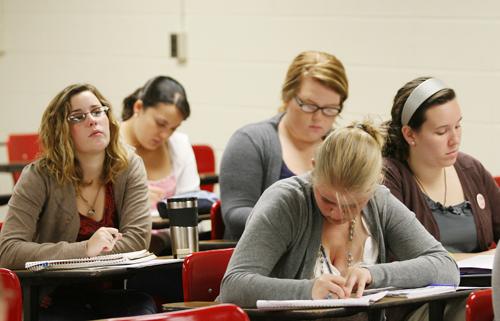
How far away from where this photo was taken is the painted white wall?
16.0 feet

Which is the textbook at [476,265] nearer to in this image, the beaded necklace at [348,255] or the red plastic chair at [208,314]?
the beaded necklace at [348,255]

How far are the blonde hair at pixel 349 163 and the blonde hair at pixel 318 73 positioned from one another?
47.8 inches

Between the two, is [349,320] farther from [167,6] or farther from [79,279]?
[167,6]

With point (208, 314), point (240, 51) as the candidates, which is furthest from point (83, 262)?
point (240, 51)

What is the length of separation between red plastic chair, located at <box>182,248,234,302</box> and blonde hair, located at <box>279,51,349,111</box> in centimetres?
111

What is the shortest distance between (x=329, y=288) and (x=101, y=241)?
3.25 feet

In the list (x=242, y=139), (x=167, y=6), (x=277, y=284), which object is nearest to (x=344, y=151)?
(x=277, y=284)

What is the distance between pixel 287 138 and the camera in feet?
13.1

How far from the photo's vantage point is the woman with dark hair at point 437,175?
11.1 feet

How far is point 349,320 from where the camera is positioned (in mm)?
2654

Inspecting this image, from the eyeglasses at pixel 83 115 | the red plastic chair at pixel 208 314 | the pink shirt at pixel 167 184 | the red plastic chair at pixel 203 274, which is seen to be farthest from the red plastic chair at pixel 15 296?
the pink shirt at pixel 167 184

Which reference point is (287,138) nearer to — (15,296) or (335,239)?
(335,239)

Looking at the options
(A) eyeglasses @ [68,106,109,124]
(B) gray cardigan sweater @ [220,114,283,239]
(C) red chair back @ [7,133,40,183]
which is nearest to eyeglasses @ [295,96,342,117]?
(B) gray cardigan sweater @ [220,114,283,239]

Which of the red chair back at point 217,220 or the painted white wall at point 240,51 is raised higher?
the painted white wall at point 240,51
